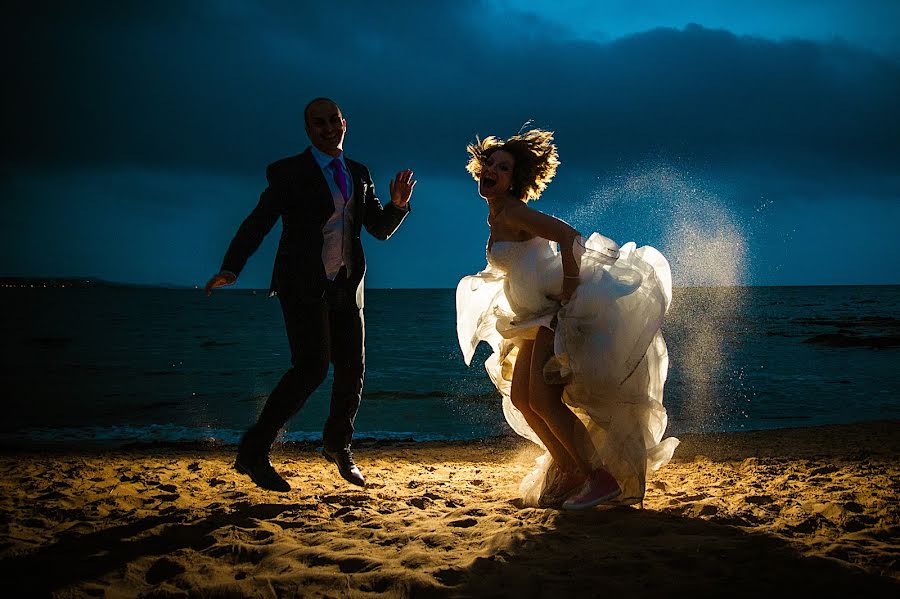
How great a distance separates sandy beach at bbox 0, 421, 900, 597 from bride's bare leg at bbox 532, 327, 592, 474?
372 mm

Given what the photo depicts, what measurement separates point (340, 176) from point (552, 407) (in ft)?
6.98

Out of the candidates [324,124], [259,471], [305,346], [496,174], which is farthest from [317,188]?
[259,471]

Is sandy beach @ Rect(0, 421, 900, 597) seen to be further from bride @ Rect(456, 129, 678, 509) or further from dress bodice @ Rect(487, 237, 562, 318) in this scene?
dress bodice @ Rect(487, 237, 562, 318)

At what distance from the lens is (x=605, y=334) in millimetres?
3678

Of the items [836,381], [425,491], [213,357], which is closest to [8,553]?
[425,491]

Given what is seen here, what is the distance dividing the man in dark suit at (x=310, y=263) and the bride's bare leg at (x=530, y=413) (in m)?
1.23

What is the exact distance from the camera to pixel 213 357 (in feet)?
72.8

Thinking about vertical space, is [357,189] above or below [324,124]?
below

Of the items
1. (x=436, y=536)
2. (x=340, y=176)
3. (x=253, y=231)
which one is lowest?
(x=436, y=536)

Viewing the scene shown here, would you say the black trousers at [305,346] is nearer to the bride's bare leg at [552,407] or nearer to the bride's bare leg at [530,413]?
the bride's bare leg at [530,413]

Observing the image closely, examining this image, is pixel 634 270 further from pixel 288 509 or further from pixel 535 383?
pixel 288 509

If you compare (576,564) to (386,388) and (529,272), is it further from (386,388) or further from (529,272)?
(386,388)

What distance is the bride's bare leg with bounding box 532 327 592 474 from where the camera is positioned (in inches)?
147

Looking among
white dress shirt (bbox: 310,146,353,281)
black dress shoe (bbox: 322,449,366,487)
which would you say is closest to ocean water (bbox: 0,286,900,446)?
black dress shoe (bbox: 322,449,366,487)
